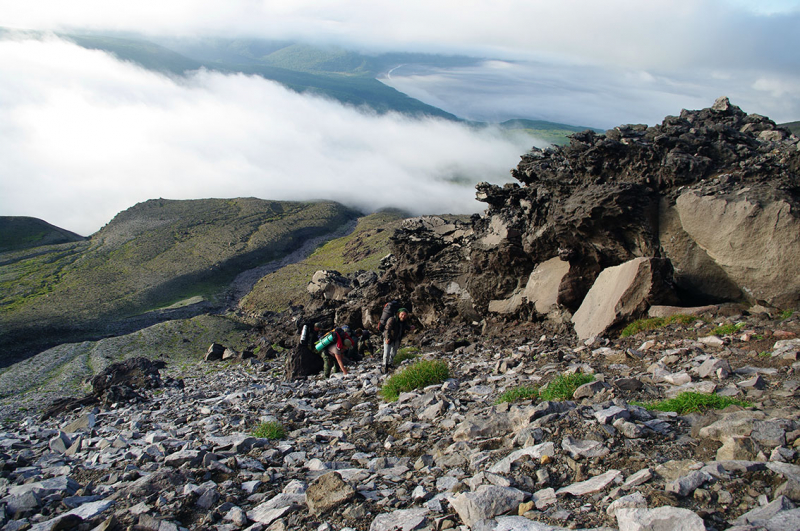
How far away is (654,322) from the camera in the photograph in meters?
12.9

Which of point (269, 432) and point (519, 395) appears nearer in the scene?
point (519, 395)

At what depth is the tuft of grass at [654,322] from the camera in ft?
41.3

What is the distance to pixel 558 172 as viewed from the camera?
19328 mm

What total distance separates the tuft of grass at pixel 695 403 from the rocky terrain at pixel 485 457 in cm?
21

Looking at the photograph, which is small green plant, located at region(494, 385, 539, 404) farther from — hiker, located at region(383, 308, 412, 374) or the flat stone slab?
hiker, located at region(383, 308, 412, 374)

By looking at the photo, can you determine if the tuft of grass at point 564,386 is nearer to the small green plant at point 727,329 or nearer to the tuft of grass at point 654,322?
the small green plant at point 727,329

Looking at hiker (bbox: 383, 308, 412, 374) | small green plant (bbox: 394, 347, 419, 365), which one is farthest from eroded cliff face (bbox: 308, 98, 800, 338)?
hiker (bbox: 383, 308, 412, 374)

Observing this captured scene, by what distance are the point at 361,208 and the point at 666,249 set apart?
16111cm

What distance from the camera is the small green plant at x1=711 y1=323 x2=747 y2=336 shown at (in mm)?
11185

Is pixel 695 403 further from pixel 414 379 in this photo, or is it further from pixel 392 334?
pixel 392 334

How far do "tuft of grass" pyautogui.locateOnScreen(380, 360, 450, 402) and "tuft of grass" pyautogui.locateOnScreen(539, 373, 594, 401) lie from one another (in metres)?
3.74

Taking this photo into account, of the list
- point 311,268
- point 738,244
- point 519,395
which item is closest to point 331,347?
point 519,395

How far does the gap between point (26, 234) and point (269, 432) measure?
147 meters

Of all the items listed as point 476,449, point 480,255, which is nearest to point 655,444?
point 476,449
